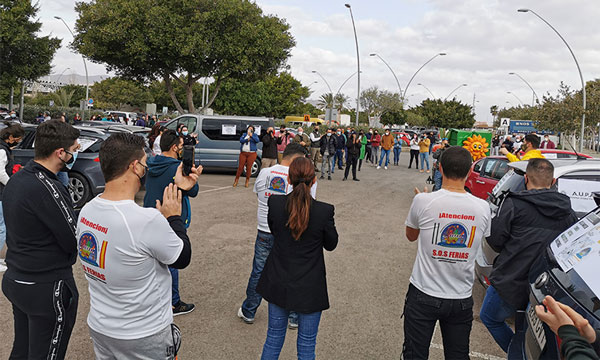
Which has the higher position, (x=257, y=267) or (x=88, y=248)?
(x=88, y=248)

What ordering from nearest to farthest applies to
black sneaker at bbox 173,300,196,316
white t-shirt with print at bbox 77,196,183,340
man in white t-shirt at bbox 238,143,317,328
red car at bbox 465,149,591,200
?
1. white t-shirt with print at bbox 77,196,183,340
2. man in white t-shirt at bbox 238,143,317,328
3. black sneaker at bbox 173,300,196,316
4. red car at bbox 465,149,591,200

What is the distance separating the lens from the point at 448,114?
66.5m

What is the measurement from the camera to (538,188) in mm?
3518

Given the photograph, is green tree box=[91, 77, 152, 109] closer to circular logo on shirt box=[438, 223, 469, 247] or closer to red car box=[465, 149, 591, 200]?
red car box=[465, 149, 591, 200]

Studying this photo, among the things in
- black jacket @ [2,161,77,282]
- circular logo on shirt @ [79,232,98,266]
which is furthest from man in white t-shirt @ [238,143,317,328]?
circular logo on shirt @ [79,232,98,266]

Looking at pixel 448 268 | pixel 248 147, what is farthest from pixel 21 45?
pixel 448 268

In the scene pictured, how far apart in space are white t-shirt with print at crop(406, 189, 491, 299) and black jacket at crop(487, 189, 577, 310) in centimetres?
47

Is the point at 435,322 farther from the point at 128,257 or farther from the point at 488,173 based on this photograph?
the point at 488,173

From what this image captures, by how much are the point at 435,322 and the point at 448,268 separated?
14.0 inches

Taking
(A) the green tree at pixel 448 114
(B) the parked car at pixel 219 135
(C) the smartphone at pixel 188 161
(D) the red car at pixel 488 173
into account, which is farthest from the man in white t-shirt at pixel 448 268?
(A) the green tree at pixel 448 114

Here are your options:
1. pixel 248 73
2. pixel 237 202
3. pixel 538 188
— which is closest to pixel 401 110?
pixel 248 73

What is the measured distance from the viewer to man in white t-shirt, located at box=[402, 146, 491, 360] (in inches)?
114

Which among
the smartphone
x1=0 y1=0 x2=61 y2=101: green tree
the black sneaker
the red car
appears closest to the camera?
the smartphone

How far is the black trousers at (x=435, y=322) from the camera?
2871 mm
